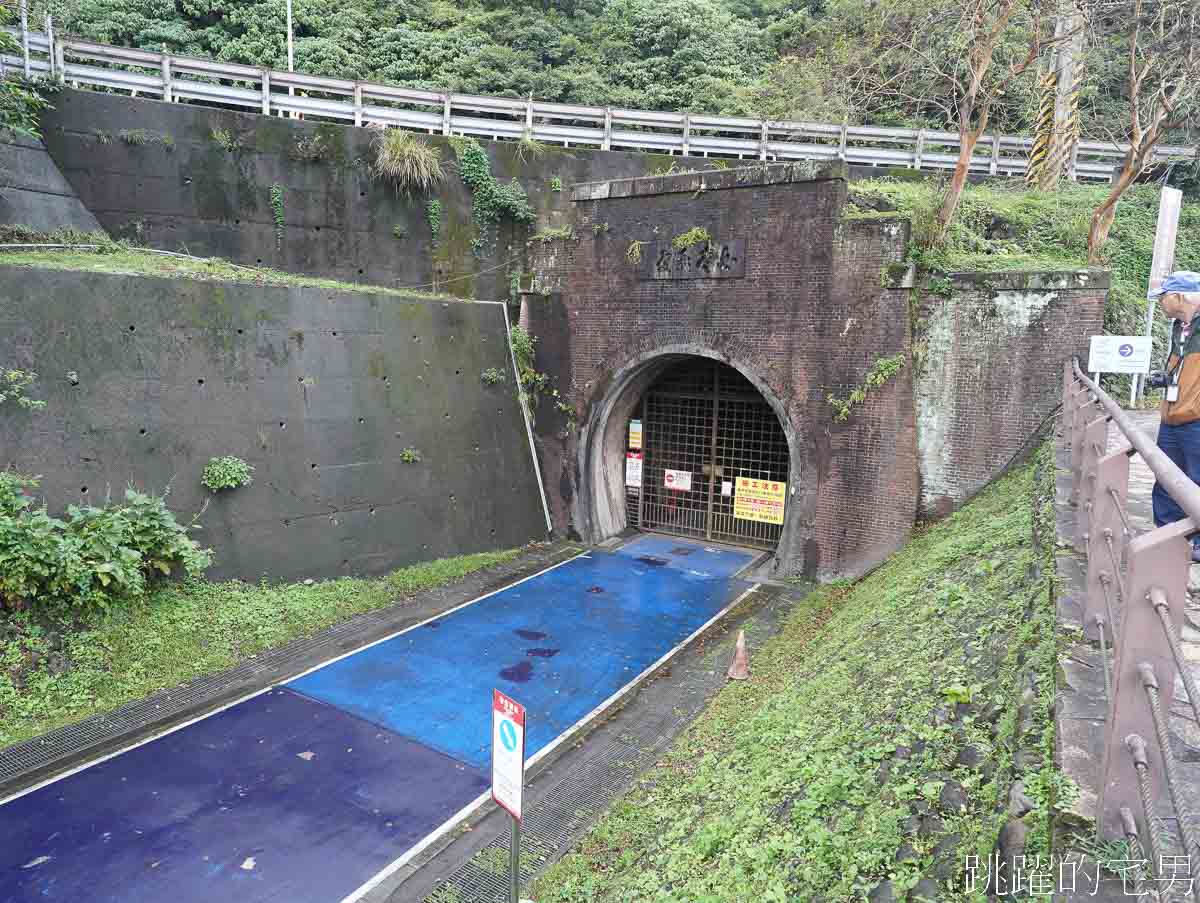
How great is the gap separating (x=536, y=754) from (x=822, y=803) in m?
3.63

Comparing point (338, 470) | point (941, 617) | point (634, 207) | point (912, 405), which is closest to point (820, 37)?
point (634, 207)

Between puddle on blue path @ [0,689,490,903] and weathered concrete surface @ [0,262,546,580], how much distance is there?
3.43m

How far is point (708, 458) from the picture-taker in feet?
48.0

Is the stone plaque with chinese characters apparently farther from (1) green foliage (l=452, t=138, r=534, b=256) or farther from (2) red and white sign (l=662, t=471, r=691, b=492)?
(1) green foliage (l=452, t=138, r=534, b=256)

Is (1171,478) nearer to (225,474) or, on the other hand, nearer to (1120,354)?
(1120,354)

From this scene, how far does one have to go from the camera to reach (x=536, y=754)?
710cm

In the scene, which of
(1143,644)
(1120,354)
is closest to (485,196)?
(1120,354)

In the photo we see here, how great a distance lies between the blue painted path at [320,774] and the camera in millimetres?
5426

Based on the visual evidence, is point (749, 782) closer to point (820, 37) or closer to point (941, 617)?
point (941, 617)

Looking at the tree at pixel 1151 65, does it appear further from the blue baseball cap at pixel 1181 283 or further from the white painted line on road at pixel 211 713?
the white painted line on road at pixel 211 713

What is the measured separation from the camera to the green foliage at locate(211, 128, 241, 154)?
14.3m

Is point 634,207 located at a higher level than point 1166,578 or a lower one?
higher

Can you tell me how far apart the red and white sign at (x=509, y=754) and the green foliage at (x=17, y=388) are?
7.55m

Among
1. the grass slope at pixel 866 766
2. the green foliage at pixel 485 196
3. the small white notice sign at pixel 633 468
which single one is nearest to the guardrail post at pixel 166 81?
the green foliage at pixel 485 196
